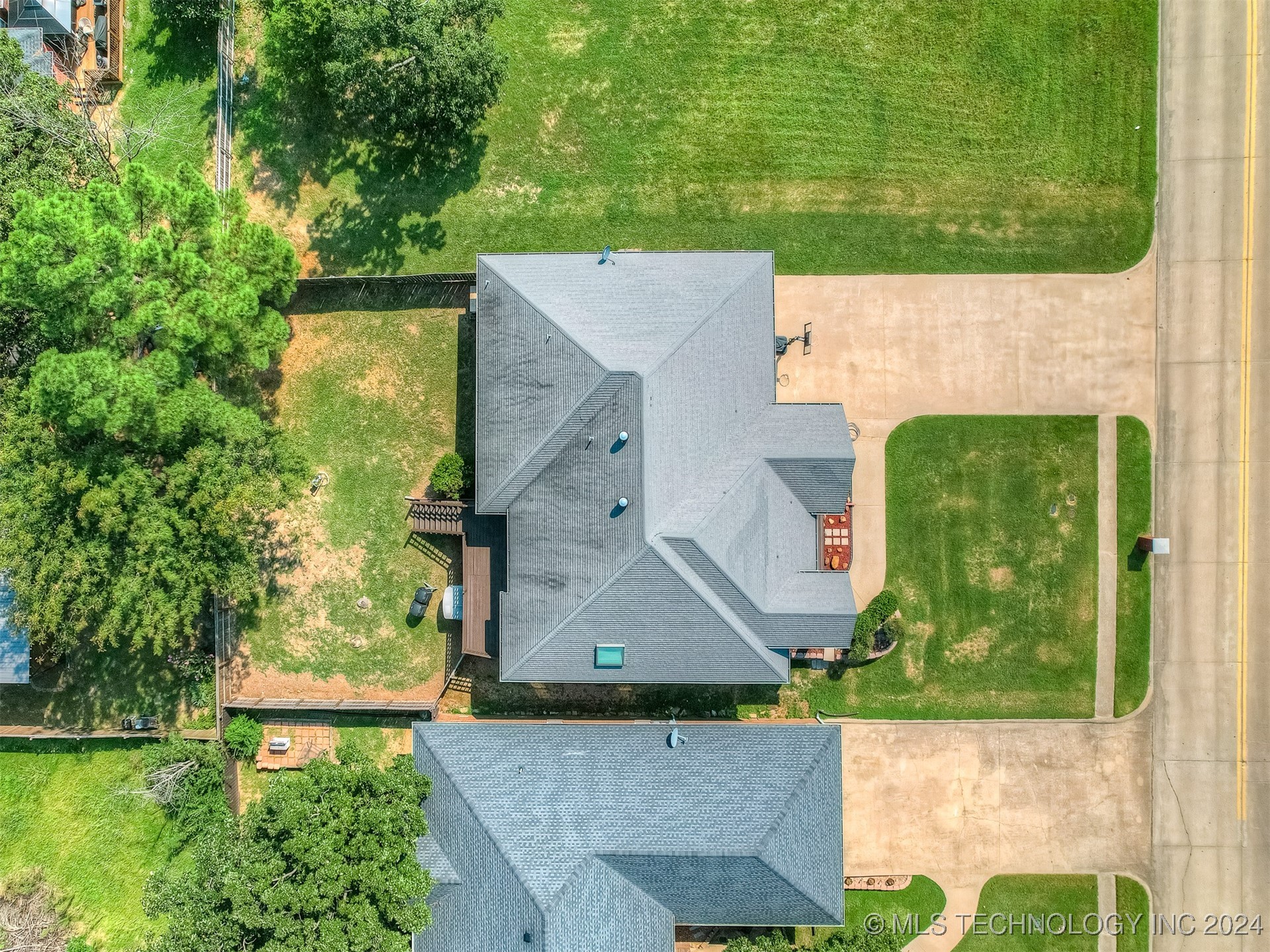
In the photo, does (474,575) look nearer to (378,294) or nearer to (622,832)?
(622,832)

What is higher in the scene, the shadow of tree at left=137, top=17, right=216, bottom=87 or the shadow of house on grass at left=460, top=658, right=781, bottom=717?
the shadow of tree at left=137, top=17, right=216, bottom=87

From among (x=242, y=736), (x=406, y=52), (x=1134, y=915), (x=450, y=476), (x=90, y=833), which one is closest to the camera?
(x=406, y=52)

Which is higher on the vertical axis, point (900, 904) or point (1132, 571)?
point (1132, 571)

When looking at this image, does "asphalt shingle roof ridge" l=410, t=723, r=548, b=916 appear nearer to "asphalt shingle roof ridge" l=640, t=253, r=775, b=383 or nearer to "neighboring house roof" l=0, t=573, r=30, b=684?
"asphalt shingle roof ridge" l=640, t=253, r=775, b=383

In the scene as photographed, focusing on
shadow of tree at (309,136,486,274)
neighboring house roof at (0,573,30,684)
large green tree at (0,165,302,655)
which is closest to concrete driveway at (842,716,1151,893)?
large green tree at (0,165,302,655)

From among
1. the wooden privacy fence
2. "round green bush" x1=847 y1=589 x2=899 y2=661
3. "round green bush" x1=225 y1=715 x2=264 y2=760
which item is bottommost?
"round green bush" x1=225 y1=715 x2=264 y2=760

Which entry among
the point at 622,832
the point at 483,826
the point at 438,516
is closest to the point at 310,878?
the point at 483,826
